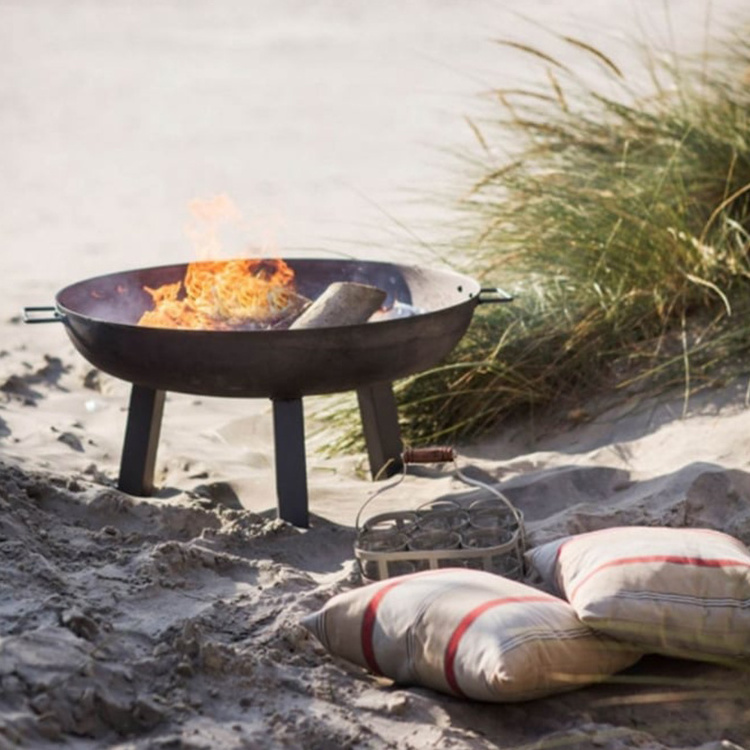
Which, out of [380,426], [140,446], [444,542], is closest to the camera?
[444,542]

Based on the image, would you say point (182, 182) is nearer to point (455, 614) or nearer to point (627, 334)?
point (627, 334)

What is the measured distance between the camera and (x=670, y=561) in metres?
2.99

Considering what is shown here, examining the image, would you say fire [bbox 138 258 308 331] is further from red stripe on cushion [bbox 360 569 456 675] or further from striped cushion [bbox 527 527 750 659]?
striped cushion [bbox 527 527 750 659]

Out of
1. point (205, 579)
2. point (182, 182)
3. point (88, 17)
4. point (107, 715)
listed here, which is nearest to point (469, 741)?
point (107, 715)

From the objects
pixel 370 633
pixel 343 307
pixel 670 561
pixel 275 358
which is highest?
pixel 343 307

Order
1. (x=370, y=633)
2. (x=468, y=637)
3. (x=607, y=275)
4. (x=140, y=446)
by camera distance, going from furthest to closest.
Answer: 1. (x=607, y=275)
2. (x=140, y=446)
3. (x=370, y=633)
4. (x=468, y=637)

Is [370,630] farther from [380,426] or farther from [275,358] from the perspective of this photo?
[380,426]

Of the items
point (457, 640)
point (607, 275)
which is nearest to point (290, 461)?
point (457, 640)

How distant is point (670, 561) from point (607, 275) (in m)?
2.15

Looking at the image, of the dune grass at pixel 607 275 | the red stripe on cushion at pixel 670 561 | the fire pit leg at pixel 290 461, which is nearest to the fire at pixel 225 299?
the fire pit leg at pixel 290 461

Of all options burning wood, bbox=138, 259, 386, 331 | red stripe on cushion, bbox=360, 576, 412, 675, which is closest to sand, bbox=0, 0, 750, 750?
red stripe on cushion, bbox=360, 576, 412, 675

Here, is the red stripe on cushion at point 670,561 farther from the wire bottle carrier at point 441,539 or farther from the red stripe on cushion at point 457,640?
the wire bottle carrier at point 441,539

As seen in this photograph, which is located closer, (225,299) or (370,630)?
(370,630)

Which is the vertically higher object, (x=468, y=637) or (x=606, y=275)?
(x=606, y=275)
